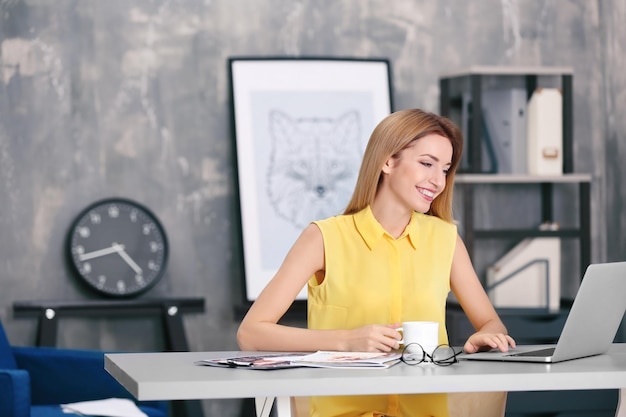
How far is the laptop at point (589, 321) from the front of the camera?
2.03 m

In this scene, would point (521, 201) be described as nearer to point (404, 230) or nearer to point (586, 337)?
point (404, 230)

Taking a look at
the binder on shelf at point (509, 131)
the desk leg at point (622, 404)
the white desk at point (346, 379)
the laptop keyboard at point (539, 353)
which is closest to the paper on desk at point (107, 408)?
the white desk at point (346, 379)

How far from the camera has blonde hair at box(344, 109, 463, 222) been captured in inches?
99.7

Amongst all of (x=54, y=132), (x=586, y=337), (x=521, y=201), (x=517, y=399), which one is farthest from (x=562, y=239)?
(x=586, y=337)

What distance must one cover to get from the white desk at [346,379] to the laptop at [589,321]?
0.15 feet

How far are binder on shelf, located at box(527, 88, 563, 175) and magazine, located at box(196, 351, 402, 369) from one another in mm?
2665

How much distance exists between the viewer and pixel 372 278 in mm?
2510

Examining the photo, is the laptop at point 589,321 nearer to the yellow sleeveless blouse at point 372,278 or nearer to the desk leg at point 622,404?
the desk leg at point 622,404

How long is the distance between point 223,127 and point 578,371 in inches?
113

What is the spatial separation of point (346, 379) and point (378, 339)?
0.37m

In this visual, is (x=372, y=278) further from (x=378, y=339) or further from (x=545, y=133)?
(x=545, y=133)

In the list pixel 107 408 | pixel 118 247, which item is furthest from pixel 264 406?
pixel 118 247

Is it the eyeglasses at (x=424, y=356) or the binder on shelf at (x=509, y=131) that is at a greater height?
the binder on shelf at (x=509, y=131)

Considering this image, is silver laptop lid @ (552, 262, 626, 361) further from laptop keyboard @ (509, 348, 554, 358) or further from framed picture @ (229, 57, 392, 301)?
framed picture @ (229, 57, 392, 301)
